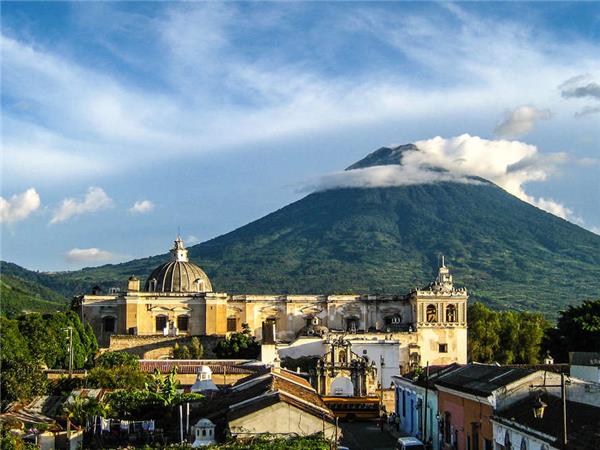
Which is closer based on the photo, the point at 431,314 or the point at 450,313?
the point at 450,313

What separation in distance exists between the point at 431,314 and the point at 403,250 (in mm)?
67422

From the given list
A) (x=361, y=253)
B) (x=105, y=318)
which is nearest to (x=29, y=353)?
(x=105, y=318)

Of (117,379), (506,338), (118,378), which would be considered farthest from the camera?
(506,338)

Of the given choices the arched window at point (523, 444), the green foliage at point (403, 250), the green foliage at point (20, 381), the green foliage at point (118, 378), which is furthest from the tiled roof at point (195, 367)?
the green foliage at point (403, 250)

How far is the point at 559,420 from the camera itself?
1752 cm

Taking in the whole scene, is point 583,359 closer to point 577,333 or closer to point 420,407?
point 420,407

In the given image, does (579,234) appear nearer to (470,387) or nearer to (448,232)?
(448,232)

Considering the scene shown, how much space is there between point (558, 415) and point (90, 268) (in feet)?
511

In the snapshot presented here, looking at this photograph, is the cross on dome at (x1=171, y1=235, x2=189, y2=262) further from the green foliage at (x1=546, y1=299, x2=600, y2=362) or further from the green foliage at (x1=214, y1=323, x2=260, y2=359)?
the green foliage at (x1=546, y1=299, x2=600, y2=362)

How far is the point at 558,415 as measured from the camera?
59.0 ft

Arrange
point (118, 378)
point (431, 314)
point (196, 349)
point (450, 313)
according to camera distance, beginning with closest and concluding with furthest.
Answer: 1. point (118, 378)
2. point (196, 349)
3. point (450, 313)
4. point (431, 314)

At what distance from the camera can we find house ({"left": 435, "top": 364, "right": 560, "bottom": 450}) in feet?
67.5

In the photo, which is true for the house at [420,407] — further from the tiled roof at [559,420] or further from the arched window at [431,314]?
the arched window at [431,314]

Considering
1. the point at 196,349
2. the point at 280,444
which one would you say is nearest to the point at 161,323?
the point at 196,349
